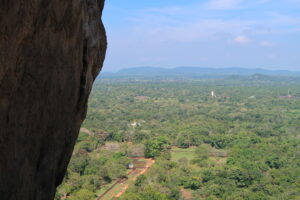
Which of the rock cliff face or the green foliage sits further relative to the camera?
the green foliage

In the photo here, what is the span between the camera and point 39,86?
12.8ft

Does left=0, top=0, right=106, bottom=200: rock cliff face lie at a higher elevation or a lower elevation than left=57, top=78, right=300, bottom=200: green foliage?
higher

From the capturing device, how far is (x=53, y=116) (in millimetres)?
4359

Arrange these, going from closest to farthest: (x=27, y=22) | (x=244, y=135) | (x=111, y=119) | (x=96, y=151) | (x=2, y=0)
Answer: (x=2, y=0)
(x=27, y=22)
(x=96, y=151)
(x=244, y=135)
(x=111, y=119)

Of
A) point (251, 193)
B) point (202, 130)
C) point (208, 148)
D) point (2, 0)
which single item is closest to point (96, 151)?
point (208, 148)

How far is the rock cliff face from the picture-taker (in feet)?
→ 11.1

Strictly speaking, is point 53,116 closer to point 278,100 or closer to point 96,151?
point 96,151

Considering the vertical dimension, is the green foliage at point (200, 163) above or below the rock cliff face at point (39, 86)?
below

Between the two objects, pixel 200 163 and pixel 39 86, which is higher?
pixel 39 86

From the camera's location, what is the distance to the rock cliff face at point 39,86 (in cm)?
339

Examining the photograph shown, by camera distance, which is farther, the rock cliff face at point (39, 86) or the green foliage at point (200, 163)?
the green foliage at point (200, 163)

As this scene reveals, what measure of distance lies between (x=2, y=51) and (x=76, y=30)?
1474mm

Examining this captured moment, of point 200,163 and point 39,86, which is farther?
point 200,163

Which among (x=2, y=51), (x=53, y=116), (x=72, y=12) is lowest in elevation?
(x=53, y=116)
